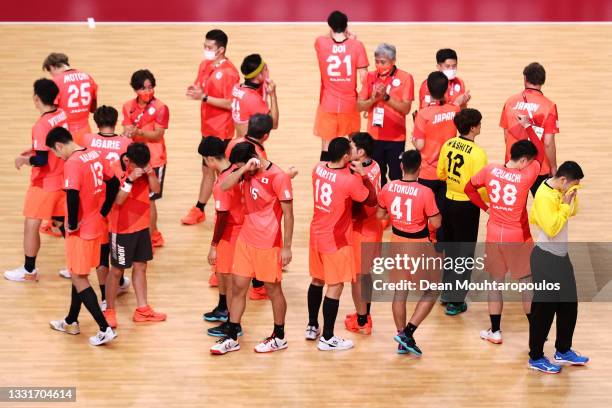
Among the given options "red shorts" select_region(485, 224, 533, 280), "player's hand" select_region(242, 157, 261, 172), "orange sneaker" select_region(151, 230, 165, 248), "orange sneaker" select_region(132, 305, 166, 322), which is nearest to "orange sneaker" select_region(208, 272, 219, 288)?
"orange sneaker" select_region(132, 305, 166, 322)

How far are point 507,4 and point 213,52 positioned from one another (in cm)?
835

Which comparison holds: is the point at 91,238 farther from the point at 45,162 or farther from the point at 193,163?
the point at 193,163

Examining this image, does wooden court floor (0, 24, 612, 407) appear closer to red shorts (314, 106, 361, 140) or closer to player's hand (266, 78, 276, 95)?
red shorts (314, 106, 361, 140)

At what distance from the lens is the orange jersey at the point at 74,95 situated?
458 inches

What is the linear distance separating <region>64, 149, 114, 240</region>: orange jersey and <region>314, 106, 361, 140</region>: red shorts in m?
3.40

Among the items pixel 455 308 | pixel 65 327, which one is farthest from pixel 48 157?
pixel 455 308

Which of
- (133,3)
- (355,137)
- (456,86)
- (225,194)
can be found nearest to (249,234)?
(225,194)

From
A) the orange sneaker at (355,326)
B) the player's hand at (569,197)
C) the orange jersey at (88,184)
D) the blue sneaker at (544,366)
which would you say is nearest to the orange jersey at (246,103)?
the orange jersey at (88,184)

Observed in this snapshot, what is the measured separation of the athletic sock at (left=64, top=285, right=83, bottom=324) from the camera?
10.0 meters

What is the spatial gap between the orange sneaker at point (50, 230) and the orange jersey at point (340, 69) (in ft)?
11.0

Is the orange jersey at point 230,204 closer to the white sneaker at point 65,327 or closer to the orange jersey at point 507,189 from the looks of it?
the white sneaker at point 65,327

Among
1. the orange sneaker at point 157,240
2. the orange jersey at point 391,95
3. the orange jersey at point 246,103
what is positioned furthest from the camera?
the orange sneaker at point 157,240

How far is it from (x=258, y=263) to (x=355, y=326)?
4.32 ft

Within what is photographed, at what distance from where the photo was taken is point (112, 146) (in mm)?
10242
